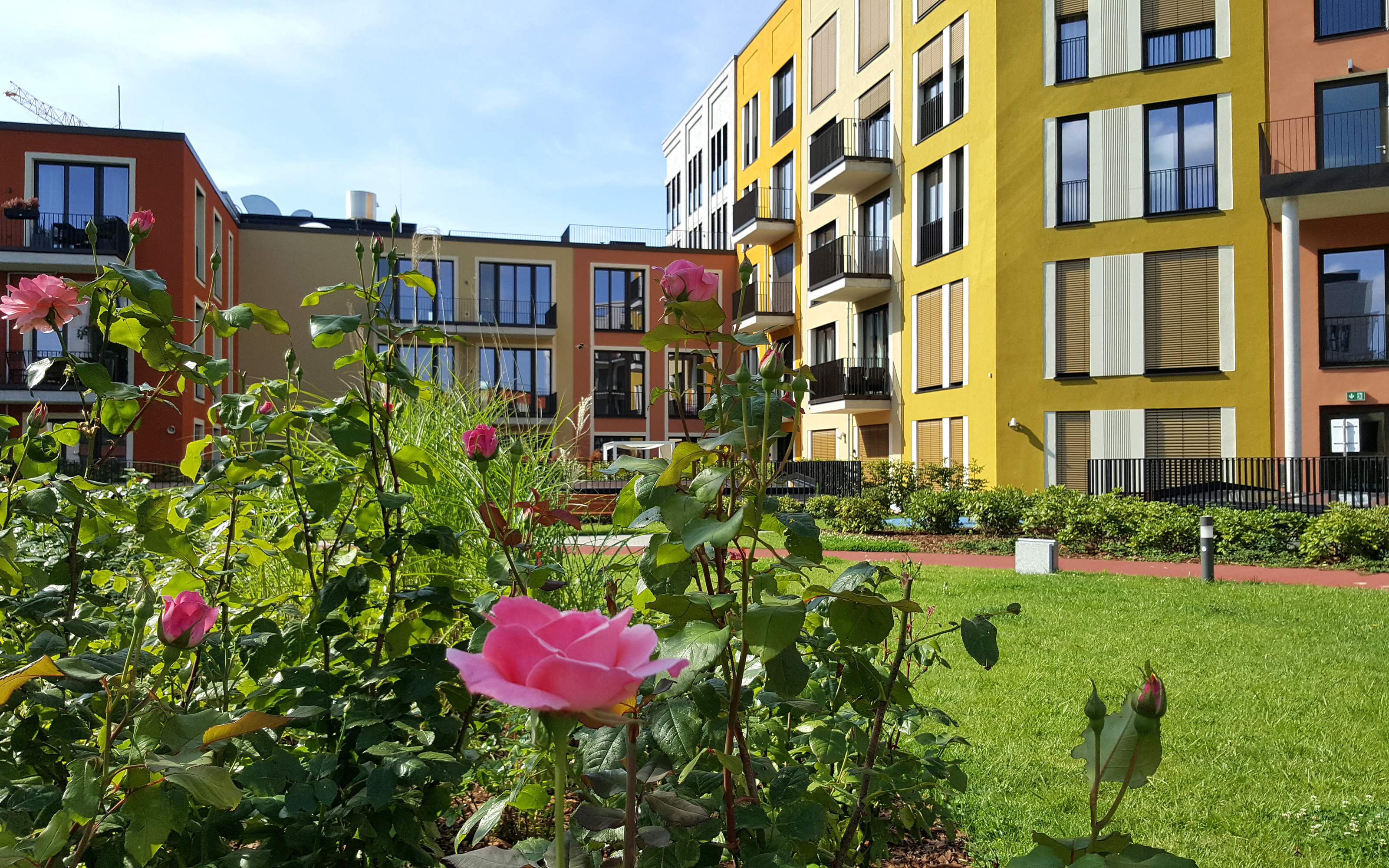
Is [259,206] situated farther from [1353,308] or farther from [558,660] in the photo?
[558,660]

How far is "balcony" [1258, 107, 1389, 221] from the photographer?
13.3m

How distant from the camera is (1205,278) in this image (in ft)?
48.1

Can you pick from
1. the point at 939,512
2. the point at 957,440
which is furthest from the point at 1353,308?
the point at 939,512

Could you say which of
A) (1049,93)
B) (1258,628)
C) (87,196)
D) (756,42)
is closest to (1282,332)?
(1049,93)

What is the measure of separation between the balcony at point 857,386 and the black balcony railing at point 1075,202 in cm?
515

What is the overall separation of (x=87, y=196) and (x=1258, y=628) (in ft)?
79.1

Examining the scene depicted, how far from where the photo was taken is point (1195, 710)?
153 inches

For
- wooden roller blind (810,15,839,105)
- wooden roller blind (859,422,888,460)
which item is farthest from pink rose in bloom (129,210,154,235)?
wooden roller blind (810,15,839,105)

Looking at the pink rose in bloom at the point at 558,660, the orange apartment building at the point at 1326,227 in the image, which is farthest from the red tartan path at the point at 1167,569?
the pink rose in bloom at the point at 558,660

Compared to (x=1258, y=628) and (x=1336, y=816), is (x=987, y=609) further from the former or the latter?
(x=1336, y=816)

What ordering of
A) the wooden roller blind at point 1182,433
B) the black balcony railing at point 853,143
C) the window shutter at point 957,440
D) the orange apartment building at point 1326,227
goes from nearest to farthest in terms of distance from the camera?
the orange apartment building at point 1326,227 → the wooden roller blind at point 1182,433 → the window shutter at point 957,440 → the black balcony railing at point 853,143

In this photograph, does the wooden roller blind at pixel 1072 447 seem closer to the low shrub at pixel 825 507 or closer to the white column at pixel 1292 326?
the white column at pixel 1292 326

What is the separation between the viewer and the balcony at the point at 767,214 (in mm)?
24172

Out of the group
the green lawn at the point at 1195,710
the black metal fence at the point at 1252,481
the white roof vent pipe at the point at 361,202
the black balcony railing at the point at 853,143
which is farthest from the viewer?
the white roof vent pipe at the point at 361,202
